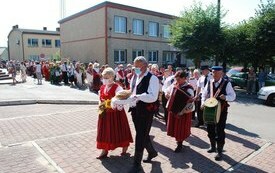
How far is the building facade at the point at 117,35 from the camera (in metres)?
28.3

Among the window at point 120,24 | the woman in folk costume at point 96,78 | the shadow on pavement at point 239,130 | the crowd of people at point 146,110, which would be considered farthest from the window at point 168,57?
the crowd of people at point 146,110

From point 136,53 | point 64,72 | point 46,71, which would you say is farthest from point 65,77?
point 136,53

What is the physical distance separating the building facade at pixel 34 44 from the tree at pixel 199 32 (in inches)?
1400

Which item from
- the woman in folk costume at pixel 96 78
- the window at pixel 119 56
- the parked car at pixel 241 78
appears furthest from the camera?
the window at pixel 119 56

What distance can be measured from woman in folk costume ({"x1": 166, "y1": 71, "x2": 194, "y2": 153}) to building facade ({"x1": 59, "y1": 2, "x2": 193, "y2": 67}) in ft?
72.7

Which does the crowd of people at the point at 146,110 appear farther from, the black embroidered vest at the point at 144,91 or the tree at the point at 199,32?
the tree at the point at 199,32

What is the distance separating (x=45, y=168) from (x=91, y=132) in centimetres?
251

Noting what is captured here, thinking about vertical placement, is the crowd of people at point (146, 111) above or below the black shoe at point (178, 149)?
above

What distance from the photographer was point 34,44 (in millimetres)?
53188

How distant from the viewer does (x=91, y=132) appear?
7.76 m

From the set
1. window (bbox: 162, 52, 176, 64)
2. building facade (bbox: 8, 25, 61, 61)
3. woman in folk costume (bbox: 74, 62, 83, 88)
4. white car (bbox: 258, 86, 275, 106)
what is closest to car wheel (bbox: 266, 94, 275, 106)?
white car (bbox: 258, 86, 275, 106)

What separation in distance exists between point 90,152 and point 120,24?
24389mm

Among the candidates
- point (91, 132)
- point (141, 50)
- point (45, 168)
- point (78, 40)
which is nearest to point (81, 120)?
point (91, 132)

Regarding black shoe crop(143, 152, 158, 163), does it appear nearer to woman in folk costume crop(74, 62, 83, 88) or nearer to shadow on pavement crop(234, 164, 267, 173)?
shadow on pavement crop(234, 164, 267, 173)
